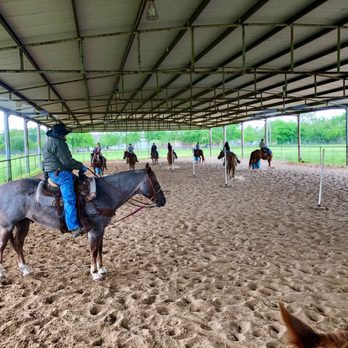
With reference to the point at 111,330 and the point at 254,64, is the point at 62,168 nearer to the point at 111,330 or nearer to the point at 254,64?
the point at 111,330

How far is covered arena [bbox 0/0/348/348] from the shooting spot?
3488 millimetres

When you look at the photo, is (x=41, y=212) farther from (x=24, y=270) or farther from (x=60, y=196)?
(x=24, y=270)

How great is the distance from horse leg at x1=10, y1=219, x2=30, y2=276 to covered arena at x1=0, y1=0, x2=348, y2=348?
132 mm

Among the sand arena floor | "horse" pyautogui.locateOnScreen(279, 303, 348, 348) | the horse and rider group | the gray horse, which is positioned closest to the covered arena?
the sand arena floor

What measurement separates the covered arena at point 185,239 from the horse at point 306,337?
7.20ft

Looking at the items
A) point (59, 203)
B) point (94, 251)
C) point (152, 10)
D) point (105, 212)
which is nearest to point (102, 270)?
point (94, 251)

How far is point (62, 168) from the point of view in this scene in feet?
15.5

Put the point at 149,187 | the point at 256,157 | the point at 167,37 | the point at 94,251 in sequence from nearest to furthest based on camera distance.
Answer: the point at 94,251 < the point at 149,187 < the point at 167,37 < the point at 256,157

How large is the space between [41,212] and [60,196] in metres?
0.39

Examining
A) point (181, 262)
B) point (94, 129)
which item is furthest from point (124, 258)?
point (94, 129)

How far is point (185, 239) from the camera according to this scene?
657 cm

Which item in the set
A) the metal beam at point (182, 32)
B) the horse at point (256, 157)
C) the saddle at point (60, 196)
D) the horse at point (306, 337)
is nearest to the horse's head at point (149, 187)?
the saddle at point (60, 196)

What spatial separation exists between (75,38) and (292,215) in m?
6.84

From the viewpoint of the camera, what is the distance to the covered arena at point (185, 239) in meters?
3.49
